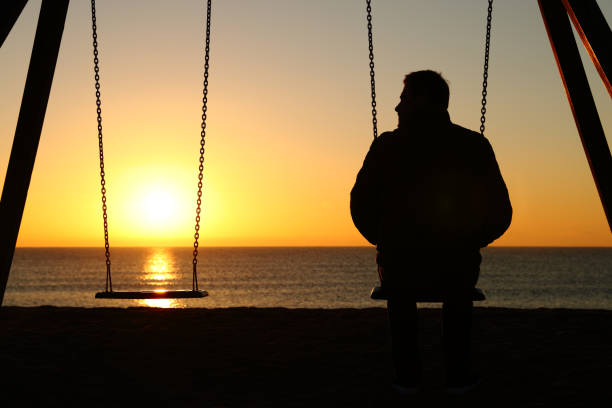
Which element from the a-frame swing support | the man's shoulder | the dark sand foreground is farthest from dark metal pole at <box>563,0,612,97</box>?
the dark sand foreground

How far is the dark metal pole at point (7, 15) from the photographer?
5066 millimetres

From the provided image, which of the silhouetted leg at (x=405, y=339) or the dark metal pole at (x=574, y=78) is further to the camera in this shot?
the dark metal pole at (x=574, y=78)

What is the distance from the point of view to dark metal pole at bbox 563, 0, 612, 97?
17.7 feet

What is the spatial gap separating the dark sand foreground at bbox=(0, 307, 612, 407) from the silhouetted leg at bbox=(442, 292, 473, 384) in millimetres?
229

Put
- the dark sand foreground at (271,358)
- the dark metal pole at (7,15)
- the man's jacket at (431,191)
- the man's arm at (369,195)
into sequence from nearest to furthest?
the man's jacket at (431,191) → the man's arm at (369,195) → the dark sand foreground at (271,358) → the dark metal pole at (7,15)

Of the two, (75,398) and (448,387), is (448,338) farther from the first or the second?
(75,398)

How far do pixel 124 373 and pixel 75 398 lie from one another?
2.40 feet

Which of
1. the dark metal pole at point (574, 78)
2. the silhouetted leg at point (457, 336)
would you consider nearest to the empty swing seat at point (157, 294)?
the silhouetted leg at point (457, 336)

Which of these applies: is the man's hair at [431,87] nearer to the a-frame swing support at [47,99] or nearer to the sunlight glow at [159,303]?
the a-frame swing support at [47,99]

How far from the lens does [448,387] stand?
4449mm

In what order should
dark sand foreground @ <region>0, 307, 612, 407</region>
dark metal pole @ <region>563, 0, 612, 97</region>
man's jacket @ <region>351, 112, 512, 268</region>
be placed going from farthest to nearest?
dark metal pole @ <region>563, 0, 612, 97</region> → dark sand foreground @ <region>0, 307, 612, 407</region> → man's jacket @ <region>351, 112, 512, 268</region>

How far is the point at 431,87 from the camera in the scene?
4.11 metres

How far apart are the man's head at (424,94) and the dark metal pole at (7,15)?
2710mm

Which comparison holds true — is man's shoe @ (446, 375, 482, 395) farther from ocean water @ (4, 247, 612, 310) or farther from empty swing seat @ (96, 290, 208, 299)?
ocean water @ (4, 247, 612, 310)
